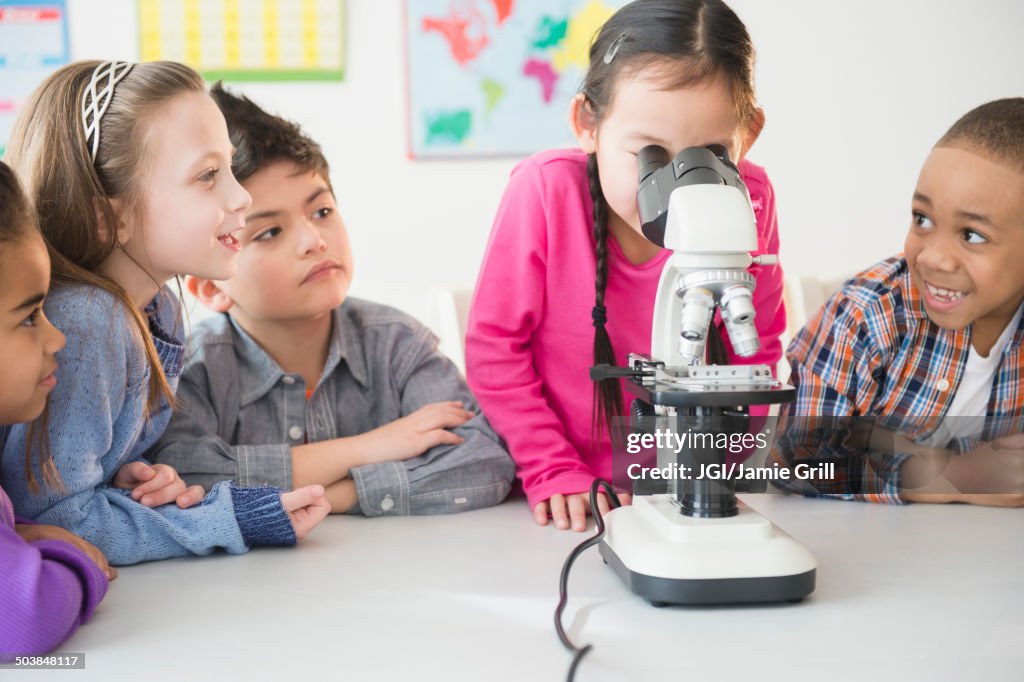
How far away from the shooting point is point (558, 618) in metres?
0.75

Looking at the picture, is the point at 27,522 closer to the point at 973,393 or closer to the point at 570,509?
the point at 570,509

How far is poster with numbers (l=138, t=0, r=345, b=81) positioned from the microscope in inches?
77.1

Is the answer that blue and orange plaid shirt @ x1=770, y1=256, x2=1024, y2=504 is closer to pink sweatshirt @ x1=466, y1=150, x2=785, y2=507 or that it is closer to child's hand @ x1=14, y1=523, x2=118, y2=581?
pink sweatshirt @ x1=466, y1=150, x2=785, y2=507

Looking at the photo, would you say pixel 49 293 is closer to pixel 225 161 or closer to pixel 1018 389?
pixel 225 161

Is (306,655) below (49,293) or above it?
below

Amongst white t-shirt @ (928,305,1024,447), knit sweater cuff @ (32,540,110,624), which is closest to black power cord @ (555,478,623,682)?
knit sweater cuff @ (32,540,110,624)

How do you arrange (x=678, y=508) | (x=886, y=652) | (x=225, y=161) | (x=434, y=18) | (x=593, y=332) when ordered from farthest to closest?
(x=434, y=18) → (x=593, y=332) → (x=225, y=161) → (x=678, y=508) → (x=886, y=652)

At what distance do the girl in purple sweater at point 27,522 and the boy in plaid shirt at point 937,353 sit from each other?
2.73ft

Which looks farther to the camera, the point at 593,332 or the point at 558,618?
the point at 593,332

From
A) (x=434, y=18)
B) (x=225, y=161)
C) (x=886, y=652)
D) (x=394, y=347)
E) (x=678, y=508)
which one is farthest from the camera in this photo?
(x=434, y=18)

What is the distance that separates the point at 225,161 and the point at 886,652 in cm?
84

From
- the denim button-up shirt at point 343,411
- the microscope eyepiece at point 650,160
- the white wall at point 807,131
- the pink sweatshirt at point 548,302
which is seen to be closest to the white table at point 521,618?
the denim button-up shirt at point 343,411

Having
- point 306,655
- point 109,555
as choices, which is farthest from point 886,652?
point 109,555

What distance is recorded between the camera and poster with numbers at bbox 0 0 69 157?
2.51 metres
